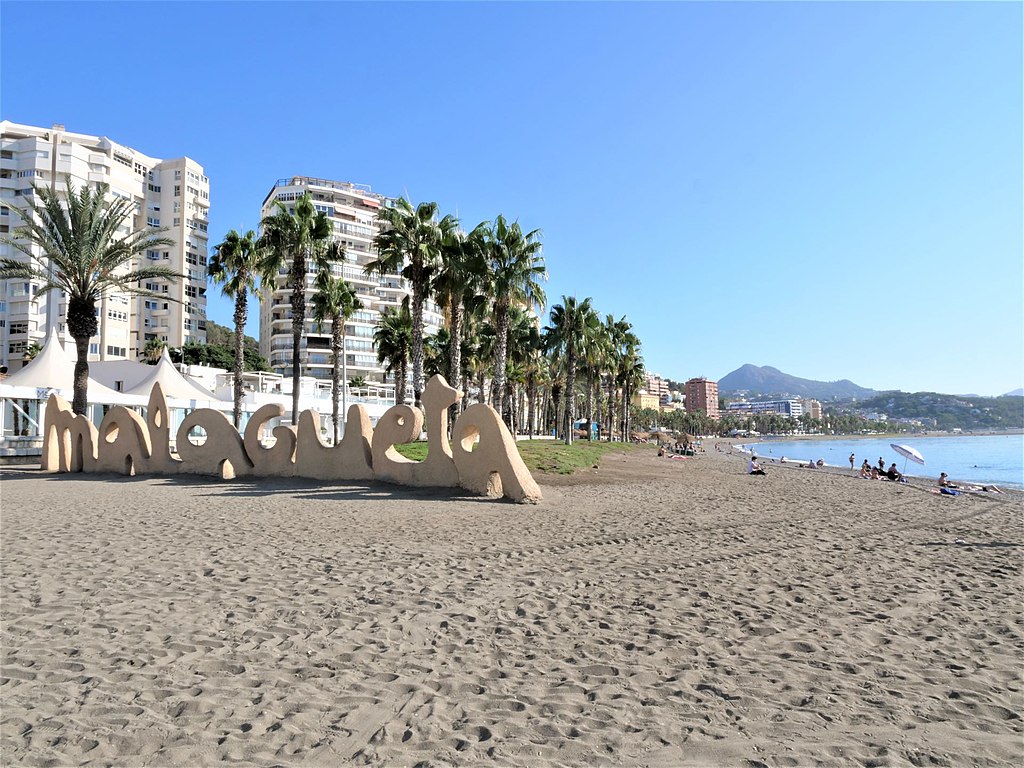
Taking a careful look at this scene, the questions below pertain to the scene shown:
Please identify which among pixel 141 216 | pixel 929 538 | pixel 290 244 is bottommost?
pixel 929 538

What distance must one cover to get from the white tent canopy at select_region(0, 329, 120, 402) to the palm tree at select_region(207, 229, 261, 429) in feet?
21.7

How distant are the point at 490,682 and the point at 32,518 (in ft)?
37.7

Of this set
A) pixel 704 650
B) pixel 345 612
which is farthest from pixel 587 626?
pixel 345 612

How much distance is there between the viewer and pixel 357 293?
86000 mm

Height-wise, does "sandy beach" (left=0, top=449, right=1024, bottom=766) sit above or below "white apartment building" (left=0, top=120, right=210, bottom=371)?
below

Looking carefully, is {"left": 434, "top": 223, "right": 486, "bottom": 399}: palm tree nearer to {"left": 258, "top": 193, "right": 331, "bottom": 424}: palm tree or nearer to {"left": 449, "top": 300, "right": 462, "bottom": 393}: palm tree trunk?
{"left": 449, "top": 300, "right": 462, "bottom": 393}: palm tree trunk

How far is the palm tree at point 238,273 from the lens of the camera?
31.7 m

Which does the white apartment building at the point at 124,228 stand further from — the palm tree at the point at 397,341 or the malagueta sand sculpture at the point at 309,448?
the malagueta sand sculpture at the point at 309,448

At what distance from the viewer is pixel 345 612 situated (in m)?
6.11

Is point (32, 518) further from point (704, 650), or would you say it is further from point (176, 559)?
point (704, 650)

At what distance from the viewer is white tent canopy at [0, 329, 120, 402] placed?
31625 mm

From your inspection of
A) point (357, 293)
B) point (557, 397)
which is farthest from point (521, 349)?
point (357, 293)

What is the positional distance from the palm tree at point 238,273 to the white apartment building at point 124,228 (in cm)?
3298

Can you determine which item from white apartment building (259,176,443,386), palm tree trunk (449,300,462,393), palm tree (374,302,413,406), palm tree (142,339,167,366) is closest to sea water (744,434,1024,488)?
palm tree trunk (449,300,462,393)
